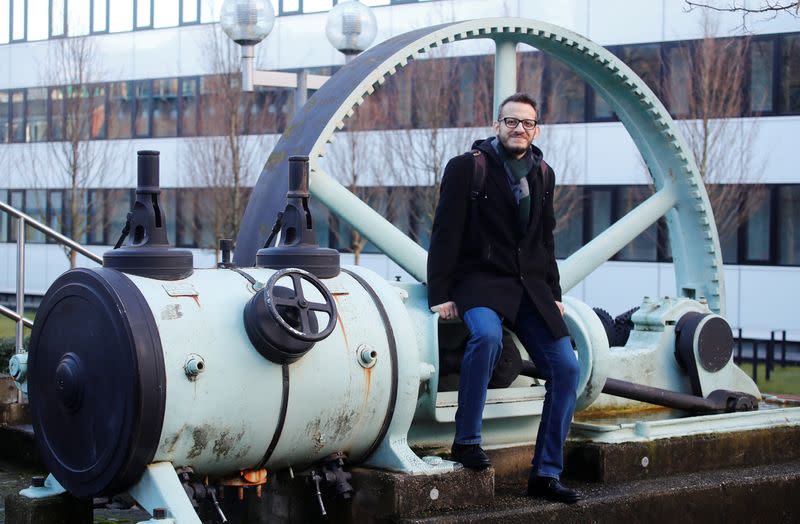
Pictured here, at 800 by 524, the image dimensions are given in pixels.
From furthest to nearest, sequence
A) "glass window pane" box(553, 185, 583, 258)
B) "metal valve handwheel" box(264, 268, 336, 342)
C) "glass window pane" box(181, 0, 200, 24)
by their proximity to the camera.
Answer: "glass window pane" box(181, 0, 200, 24) < "glass window pane" box(553, 185, 583, 258) < "metal valve handwheel" box(264, 268, 336, 342)

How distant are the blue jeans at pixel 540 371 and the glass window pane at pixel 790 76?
56.7 feet

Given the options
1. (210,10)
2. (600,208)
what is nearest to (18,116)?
(210,10)

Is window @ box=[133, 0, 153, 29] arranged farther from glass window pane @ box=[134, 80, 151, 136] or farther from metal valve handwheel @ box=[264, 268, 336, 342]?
metal valve handwheel @ box=[264, 268, 336, 342]

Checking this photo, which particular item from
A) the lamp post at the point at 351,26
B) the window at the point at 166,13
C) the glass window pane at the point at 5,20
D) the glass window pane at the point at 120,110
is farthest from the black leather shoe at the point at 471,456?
the glass window pane at the point at 5,20

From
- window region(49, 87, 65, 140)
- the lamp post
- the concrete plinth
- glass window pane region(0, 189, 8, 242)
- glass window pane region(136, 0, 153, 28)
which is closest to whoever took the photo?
the concrete plinth

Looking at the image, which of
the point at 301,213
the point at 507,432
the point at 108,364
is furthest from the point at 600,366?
the point at 108,364

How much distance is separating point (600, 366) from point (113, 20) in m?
25.6

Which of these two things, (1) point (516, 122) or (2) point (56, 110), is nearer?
(1) point (516, 122)

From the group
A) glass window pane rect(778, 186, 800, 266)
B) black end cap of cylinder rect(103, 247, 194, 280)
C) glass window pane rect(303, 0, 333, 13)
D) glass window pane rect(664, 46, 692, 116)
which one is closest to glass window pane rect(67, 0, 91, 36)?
glass window pane rect(303, 0, 333, 13)

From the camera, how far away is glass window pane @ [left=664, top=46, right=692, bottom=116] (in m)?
22.5

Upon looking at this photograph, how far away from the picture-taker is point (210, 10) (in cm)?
2783

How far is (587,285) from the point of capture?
78.5 feet

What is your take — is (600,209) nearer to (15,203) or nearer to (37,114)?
(37,114)

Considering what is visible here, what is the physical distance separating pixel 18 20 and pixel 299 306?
2917cm
